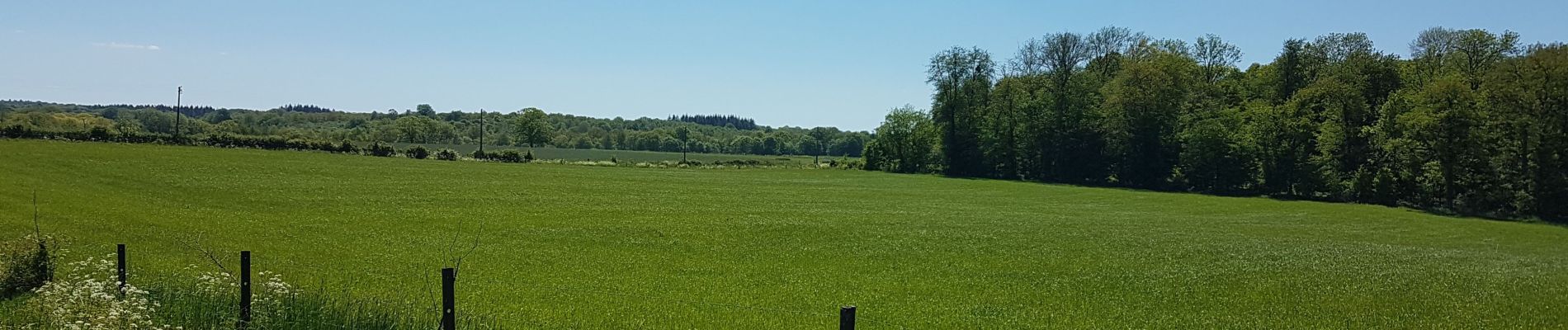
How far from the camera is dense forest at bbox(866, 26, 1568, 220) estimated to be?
4791 cm

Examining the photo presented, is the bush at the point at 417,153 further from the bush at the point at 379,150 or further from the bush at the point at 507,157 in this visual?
the bush at the point at 507,157

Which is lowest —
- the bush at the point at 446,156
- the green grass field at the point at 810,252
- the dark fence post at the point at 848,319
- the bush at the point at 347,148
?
the green grass field at the point at 810,252

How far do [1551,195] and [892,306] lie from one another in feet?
170

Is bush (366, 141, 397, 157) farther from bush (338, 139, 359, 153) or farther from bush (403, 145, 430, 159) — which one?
bush (403, 145, 430, 159)

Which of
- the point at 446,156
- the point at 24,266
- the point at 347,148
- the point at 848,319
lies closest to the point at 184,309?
the point at 24,266

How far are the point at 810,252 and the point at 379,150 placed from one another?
7095cm

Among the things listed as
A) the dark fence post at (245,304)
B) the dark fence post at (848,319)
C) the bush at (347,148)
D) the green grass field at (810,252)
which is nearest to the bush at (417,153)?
the bush at (347,148)

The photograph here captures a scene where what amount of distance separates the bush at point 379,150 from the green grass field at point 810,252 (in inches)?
1290

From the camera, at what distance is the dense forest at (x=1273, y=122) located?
47.9 m

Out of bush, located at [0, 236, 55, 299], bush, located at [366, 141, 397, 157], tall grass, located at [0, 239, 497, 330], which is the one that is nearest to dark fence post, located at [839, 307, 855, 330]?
tall grass, located at [0, 239, 497, 330]

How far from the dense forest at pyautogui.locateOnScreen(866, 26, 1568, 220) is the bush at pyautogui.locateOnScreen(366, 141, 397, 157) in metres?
57.0

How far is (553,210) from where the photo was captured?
1348 inches

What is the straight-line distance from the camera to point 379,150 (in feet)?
264

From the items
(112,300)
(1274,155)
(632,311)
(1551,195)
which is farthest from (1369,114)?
(112,300)
